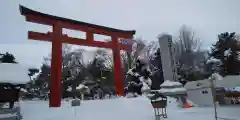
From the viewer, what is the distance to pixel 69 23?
14.4 meters

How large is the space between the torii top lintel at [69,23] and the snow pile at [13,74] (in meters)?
4.79

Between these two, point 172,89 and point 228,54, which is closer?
point 172,89

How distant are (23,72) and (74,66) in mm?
25727

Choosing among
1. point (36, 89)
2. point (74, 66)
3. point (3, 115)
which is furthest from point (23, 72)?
point (36, 89)

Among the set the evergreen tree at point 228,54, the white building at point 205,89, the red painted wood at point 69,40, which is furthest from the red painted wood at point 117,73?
the evergreen tree at point 228,54

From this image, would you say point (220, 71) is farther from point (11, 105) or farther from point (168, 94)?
point (11, 105)

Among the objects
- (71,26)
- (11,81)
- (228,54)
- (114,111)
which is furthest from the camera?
(228,54)

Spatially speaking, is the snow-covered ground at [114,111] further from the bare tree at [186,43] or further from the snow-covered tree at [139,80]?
the bare tree at [186,43]

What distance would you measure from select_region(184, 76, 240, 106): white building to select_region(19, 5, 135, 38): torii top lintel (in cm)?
688

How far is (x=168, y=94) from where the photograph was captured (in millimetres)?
11398

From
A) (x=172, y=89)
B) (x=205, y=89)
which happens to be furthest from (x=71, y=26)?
(x=205, y=89)

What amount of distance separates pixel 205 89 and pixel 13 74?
10413 mm

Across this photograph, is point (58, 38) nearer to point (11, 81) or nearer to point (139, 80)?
point (11, 81)

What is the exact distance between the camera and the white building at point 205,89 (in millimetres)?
12695
